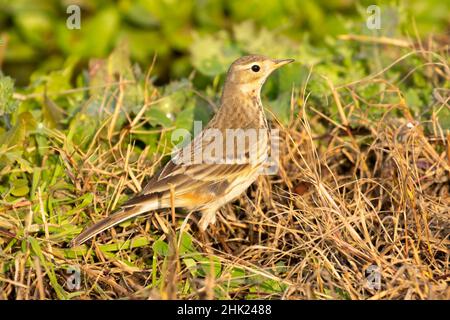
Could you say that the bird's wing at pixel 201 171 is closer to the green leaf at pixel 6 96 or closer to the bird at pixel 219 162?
the bird at pixel 219 162

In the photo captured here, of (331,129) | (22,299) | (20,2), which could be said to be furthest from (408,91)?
(20,2)

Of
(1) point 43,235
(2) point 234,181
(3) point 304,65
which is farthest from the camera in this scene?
(3) point 304,65

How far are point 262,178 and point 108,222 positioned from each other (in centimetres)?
111

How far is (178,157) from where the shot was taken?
4.89 metres

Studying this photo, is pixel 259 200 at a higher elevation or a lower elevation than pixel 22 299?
higher

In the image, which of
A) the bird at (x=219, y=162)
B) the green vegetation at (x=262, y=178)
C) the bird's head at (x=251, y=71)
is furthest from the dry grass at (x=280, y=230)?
the bird's head at (x=251, y=71)

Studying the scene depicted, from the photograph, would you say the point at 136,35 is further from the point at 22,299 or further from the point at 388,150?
the point at 22,299

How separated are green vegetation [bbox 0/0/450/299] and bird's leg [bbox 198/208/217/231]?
0.19 feet

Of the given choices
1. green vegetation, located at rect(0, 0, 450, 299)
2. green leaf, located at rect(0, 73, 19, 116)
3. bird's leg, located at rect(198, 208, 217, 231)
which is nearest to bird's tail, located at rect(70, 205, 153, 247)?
green vegetation, located at rect(0, 0, 450, 299)

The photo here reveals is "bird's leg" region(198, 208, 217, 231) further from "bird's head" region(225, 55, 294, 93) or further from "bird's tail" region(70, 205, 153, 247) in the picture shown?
"bird's head" region(225, 55, 294, 93)

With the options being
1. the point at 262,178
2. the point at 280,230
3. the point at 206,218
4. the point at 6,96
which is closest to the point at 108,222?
the point at 206,218

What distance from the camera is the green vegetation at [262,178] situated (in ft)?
13.7

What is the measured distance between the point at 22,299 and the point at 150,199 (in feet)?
2.91

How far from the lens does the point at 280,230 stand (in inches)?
181
